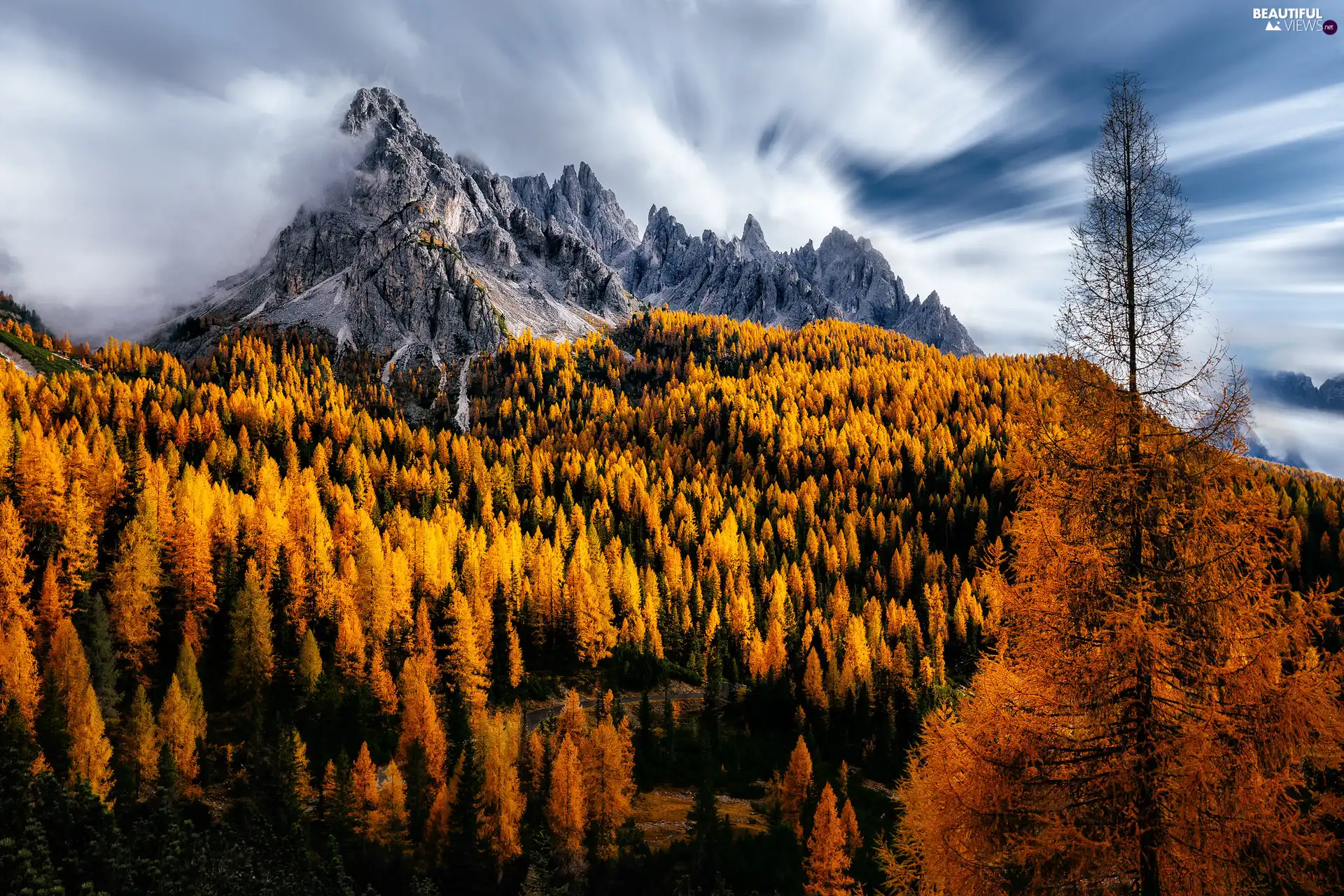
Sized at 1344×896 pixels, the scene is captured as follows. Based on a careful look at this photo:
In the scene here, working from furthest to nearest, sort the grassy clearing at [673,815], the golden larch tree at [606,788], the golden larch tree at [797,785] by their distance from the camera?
the golden larch tree at [797,785] → the grassy clearing at [673,815] → the golden larch tree at [606,788]

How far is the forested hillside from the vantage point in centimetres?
3425

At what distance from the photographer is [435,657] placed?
190 ft

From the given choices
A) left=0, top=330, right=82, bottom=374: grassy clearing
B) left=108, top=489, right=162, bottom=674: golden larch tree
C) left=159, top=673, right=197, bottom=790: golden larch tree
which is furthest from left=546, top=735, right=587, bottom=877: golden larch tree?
left=0, top=330, right=82, bottom=374: grassy clearing

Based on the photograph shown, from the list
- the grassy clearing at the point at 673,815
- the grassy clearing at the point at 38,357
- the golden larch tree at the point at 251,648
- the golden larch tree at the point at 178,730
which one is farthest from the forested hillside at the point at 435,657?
the grassy clearing at the point at 38,357

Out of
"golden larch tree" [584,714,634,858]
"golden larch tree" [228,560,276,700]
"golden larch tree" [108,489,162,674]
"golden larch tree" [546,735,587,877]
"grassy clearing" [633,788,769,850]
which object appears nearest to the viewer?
"golden larch tree" [546,735,587,877]

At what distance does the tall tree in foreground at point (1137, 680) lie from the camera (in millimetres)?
7629

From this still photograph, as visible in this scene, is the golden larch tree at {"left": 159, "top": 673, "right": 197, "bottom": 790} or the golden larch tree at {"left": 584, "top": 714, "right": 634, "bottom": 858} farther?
the golden larch tree at {"left": 584, "top": 714, "right": 634, "bottom": 858}

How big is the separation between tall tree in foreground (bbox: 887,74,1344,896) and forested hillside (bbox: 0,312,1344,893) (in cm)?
59

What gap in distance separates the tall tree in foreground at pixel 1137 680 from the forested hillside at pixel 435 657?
59cm

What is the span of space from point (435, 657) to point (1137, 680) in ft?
198

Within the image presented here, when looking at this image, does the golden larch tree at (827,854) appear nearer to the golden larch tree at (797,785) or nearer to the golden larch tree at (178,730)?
the golden larch tree at (797,785)

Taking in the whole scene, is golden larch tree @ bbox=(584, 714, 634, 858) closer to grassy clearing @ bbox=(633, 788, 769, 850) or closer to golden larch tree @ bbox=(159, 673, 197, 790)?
grassy clearing @ bbox=(633, 788, 769, 850)

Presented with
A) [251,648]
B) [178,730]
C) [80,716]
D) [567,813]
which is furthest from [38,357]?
[567,813]

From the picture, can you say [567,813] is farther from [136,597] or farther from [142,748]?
[136,597]
